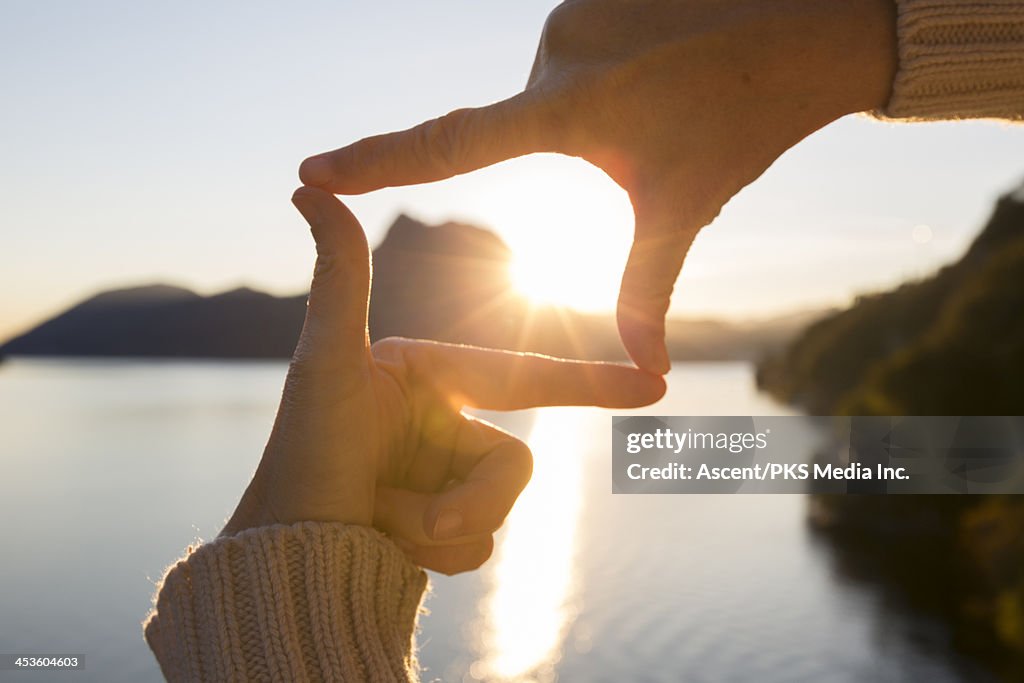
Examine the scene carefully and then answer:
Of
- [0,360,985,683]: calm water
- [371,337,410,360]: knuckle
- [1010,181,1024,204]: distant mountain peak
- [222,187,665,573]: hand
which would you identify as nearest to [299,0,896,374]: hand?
[222,187,665,573]: hand

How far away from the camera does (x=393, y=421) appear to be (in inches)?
86.9

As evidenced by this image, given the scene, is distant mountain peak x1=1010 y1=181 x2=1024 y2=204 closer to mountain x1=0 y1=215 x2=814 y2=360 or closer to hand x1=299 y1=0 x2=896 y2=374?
mountain x1=0 y1=215 x2=814 y2=360

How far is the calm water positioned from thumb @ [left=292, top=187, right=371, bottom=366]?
36.2 feet

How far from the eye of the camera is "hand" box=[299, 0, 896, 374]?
171cm

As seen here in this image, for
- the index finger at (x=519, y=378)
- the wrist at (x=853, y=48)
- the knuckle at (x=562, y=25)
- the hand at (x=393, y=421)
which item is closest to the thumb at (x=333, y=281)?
the hand at (x=393, y=421)

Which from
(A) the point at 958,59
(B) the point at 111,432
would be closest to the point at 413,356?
(A) the point at 958,59

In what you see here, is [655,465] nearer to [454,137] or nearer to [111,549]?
[111,549]

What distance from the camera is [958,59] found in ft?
5.73

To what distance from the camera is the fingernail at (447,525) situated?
2.01 meters

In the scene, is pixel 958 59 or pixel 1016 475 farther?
pixel 1016 475

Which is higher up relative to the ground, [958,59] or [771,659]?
[958,59]

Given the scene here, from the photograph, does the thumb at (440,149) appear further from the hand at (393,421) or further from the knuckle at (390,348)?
the knuckle at (390,348)

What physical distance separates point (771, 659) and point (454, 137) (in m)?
27.0

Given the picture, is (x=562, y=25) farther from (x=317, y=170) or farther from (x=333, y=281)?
(x=333, y=281)
